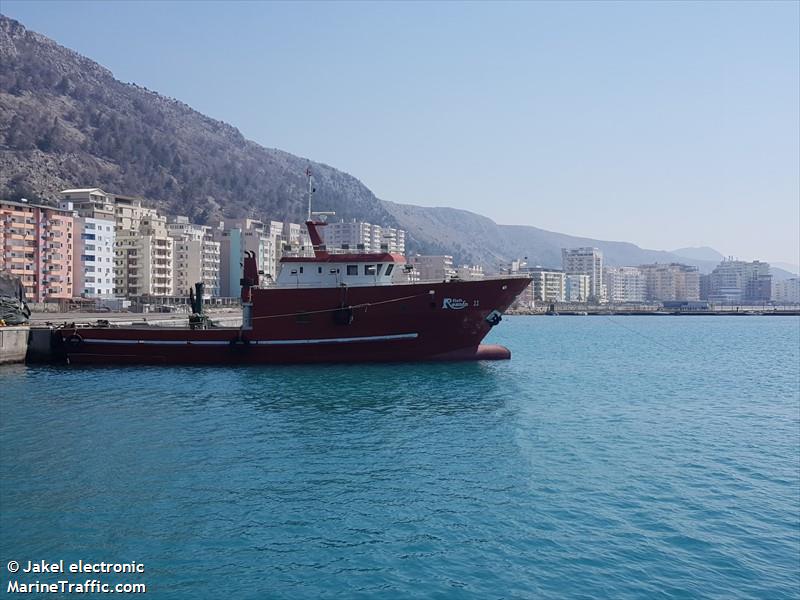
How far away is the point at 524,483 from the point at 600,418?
8.44 metres

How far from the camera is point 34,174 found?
15100 centimetres

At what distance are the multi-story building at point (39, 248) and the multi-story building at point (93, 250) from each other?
796 mm

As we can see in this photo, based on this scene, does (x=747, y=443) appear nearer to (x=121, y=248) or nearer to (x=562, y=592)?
(x=562, y=592)

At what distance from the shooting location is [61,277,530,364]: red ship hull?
3077 cm

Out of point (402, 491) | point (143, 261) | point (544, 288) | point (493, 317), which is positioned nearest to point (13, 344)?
point (493, 317)

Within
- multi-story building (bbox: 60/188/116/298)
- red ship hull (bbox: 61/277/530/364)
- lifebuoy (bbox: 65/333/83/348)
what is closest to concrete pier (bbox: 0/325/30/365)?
lifebuoy (bbox: 65/333/83/348)

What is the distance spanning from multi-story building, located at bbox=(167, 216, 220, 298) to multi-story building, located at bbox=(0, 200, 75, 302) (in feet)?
54.8

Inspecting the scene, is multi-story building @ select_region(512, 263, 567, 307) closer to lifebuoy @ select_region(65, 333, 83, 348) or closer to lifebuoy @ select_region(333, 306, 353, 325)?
lifebuoy @ select_region(333, 306, 353, 325)

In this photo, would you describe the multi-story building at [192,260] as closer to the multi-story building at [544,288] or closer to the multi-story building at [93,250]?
the multi-story building at [93,250]

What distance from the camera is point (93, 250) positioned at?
83438mm

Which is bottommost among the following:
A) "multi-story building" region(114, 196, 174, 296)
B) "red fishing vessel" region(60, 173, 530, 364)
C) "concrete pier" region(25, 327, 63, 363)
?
"concrete pier" region(25, 327, 63, 363)

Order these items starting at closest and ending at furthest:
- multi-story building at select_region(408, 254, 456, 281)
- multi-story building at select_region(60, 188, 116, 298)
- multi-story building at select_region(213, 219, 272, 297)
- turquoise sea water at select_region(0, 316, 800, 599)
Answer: turquoise sea water at select_region(0, 316, 800, 599), multi-story building at select_region(60, 188, 116, 298), multi-story building at select_region(213, 219, 272, 297), multi-story building at select_region(408, 254, 456, 281)

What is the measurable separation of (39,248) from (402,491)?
253ft

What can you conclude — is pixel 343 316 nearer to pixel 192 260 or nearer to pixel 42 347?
pixel 42 347
